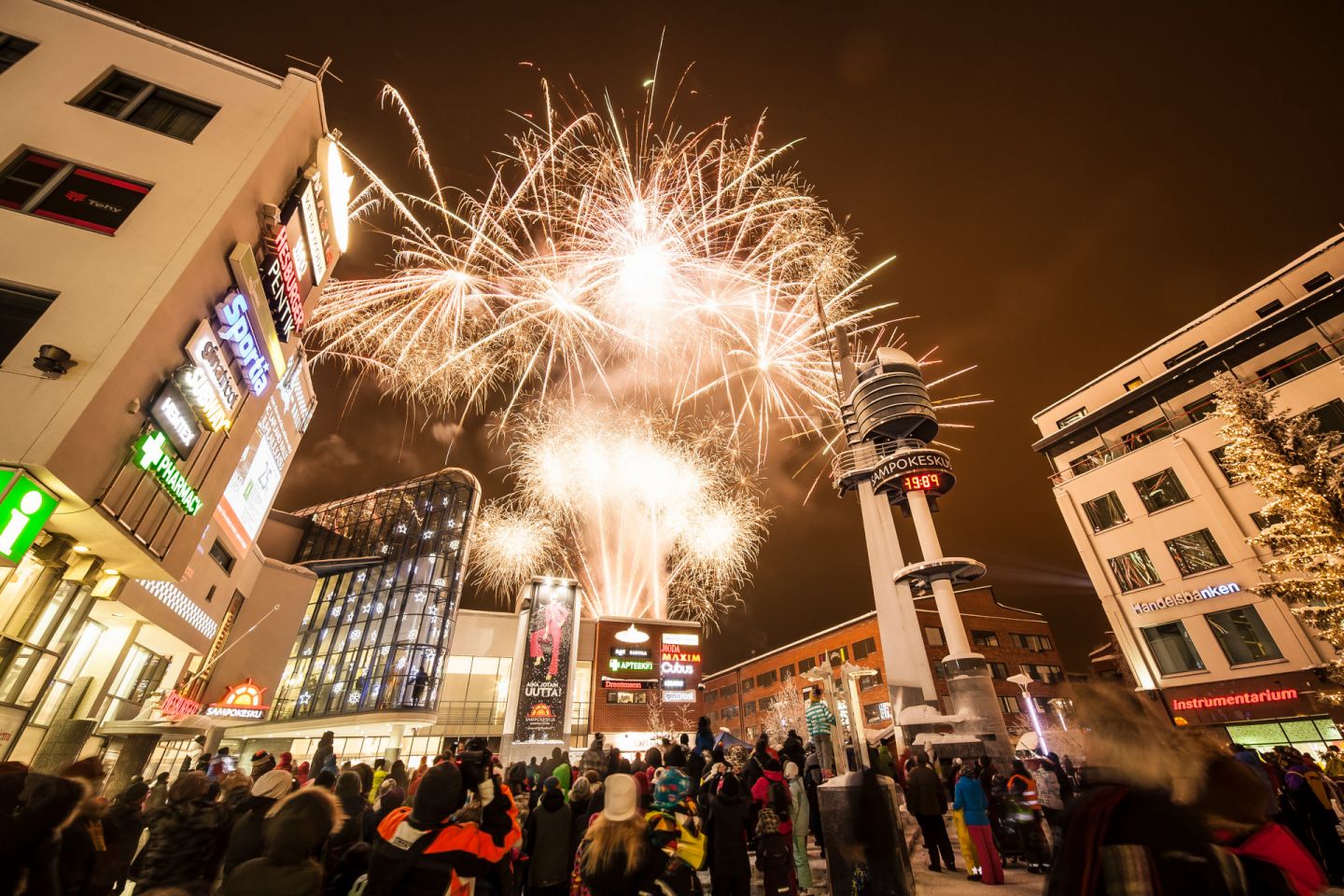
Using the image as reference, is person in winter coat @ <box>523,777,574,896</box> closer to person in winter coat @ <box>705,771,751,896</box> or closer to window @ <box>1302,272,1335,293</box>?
person in winter coat @ <box>705,771,751,896</box>

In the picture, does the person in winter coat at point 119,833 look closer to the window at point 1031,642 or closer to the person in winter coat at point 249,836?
the person in winter coat at point 249,836

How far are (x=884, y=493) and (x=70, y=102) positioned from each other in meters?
33.9

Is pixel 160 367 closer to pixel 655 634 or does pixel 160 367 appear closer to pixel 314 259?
pixel 314 259

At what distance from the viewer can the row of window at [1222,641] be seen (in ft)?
76.9

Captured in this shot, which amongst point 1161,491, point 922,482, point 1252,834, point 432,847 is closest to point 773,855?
point 432,847

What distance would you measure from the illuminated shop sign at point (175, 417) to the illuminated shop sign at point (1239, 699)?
39307 millimetres

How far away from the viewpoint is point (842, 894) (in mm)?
6371

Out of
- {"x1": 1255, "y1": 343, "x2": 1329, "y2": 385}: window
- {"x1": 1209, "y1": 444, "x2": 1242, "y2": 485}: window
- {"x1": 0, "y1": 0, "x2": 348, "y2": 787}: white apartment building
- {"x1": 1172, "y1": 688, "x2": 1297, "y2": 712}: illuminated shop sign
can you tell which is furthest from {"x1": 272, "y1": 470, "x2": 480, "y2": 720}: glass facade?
{"x1": 1255, "y1": 343, "x2": 1329, "y2": 385}: window

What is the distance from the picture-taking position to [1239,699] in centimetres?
2339

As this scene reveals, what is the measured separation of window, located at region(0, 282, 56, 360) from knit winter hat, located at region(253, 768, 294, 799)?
1129cm

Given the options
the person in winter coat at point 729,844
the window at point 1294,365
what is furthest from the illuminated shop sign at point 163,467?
the window at point 1294,365

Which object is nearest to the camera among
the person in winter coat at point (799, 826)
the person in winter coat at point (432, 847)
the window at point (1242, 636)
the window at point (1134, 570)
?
the person in winter coat at point (432, 847)

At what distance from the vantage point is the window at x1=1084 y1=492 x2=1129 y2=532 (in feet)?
98.1

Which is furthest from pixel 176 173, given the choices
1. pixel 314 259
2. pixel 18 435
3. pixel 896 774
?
pixel 896 774
